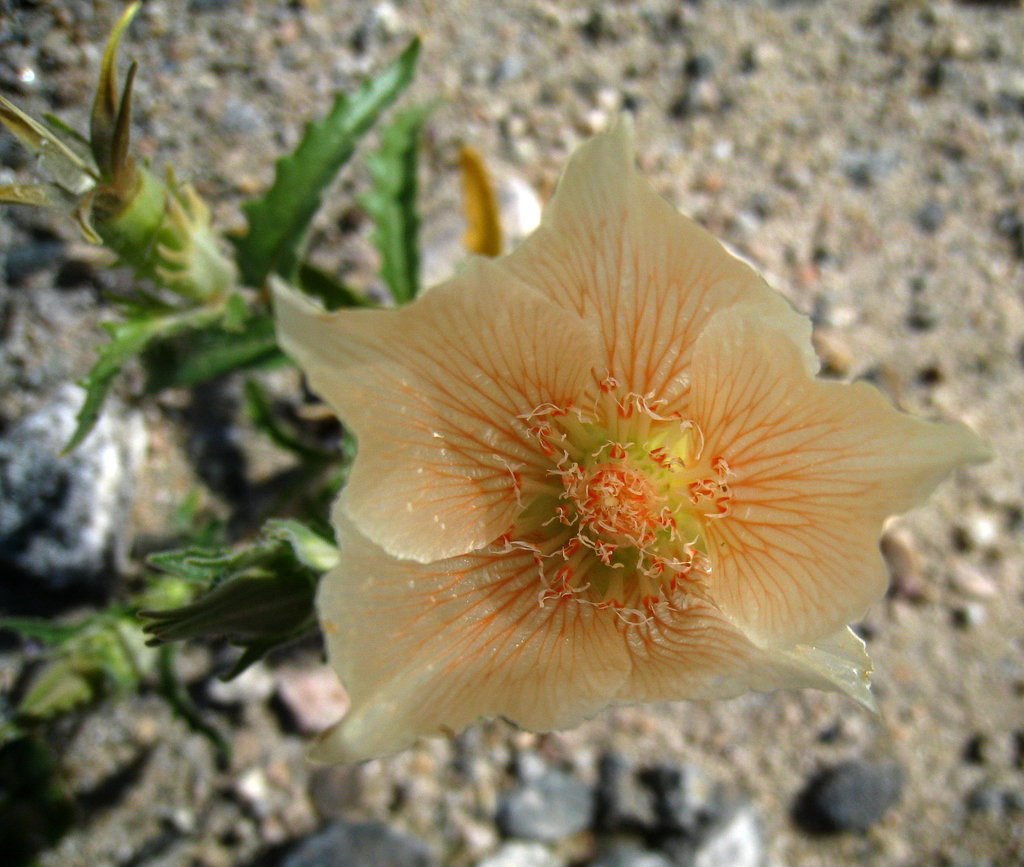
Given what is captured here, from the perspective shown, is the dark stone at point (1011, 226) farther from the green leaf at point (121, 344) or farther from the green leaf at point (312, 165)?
the green leaf at point (121, 344)

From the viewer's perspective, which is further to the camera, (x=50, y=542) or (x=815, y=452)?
(x=50, y=542)

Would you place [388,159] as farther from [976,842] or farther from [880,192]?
[976,842]

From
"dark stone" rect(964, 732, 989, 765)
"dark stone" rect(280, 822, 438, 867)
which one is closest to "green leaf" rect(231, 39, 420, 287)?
"dark stone" rect(280, 822, 438, 867)

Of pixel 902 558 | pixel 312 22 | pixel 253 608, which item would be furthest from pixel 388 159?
pixel 902 558

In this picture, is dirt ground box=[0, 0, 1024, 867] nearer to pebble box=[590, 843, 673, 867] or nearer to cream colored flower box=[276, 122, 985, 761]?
pebble box=[590, 843, 673, 867]

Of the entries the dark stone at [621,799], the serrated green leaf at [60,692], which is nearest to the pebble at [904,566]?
the dark stone at [621,799]

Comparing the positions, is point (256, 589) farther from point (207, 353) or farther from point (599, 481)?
point (207, 353)
